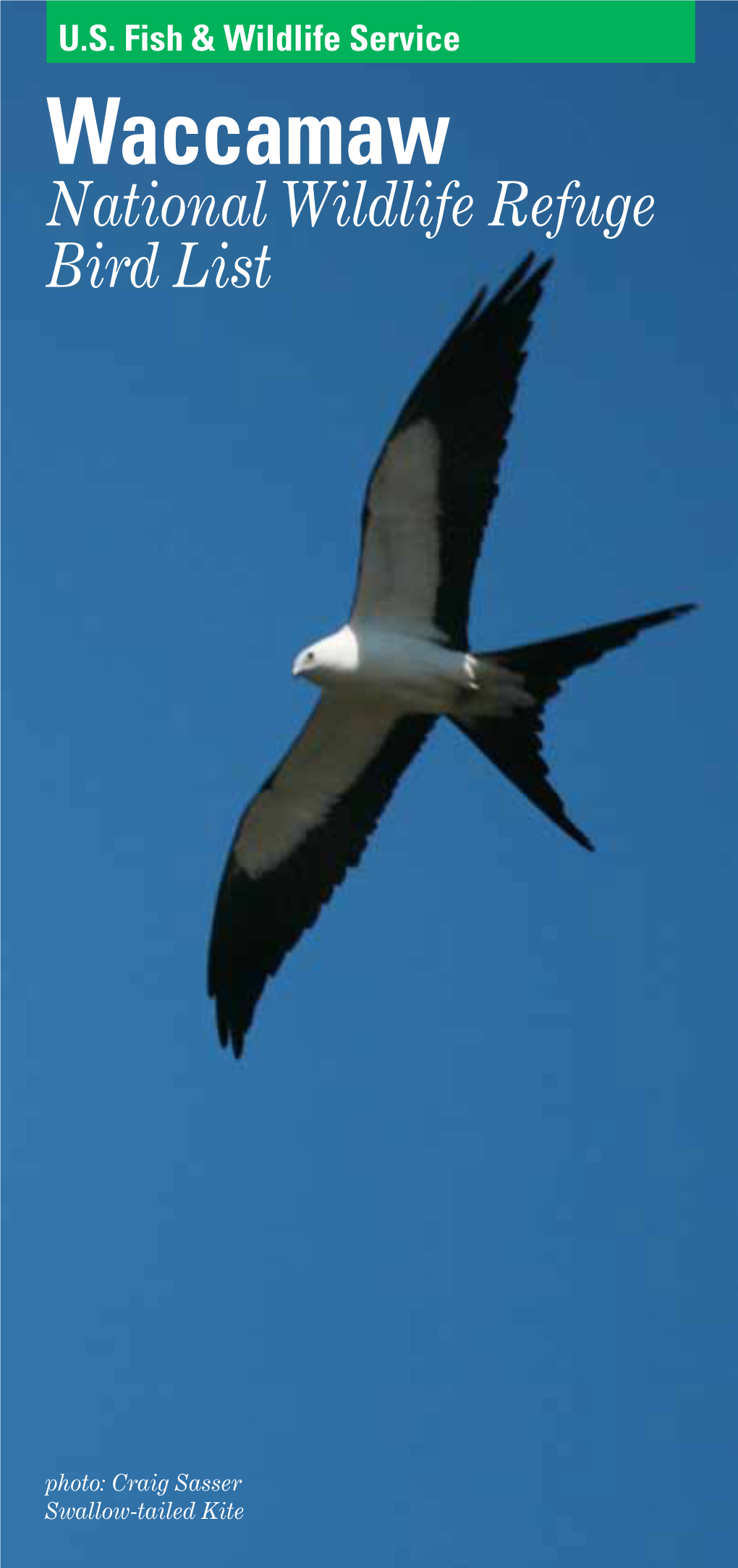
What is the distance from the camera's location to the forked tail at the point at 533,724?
15.8 metres

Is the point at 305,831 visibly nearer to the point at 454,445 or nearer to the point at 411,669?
the point at 411,669

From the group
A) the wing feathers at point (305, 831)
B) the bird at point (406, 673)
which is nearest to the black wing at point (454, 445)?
the bird at point (406, 673)

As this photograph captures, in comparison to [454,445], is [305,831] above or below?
below

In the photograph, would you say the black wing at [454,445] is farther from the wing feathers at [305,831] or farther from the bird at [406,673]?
the wing feathers at [305,831]

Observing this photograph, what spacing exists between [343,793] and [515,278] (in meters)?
2.69

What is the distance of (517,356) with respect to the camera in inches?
632

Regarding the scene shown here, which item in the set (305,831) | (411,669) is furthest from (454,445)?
(305,831)

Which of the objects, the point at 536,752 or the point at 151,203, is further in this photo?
the point at 151,203

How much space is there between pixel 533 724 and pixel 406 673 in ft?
2.26

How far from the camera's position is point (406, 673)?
648 inches

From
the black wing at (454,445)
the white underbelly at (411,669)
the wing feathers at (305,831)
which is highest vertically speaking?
the black wing at (454,445)

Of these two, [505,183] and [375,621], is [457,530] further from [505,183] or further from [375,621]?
[505,183]

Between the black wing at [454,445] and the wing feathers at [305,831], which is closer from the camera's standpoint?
the black wing at [454,445]

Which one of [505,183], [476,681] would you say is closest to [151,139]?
[505,183]
